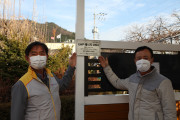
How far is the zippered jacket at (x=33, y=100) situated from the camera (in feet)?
4.52

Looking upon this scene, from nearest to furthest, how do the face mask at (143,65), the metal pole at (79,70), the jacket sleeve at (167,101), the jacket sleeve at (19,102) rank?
the jacket sleeve at (19,102), the jacket sleeve at (167,101), the face mask at (143,65), the metal pole at (79,70)

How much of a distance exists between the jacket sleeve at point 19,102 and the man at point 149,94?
1285 millimetres


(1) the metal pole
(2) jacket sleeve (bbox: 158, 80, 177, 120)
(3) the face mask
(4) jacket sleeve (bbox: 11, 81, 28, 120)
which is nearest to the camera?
(4) jacket sleeve (bbox: 11, 81, 28, 120)

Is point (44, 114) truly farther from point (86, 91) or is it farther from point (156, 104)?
point (156, 104)

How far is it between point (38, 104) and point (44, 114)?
0.12m

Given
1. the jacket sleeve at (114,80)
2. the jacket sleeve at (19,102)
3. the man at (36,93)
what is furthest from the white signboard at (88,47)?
the jacket sleeve at (19,102)

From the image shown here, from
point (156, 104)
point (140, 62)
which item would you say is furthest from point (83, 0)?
point (156, 104)

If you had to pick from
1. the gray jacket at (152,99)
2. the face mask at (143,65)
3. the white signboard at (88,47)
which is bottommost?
the gray jacket at (152,99)

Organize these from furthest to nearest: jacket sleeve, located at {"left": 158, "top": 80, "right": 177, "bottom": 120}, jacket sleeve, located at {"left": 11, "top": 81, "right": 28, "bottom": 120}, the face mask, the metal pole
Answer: the metal pole, the face mask, jacket sleeve, located at {"left": 158, "top": 80, "right": 177, "bottom": 120}, jacket sleeve, located at {"left": 11, "top": 81, "right": 28, "bottom": 120}

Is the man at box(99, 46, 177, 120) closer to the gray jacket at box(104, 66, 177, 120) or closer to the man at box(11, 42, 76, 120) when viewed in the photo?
the gray jacket at box(104, 66, 177, 120)

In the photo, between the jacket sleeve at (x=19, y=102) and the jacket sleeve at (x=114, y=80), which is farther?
the jacket sleeve at (x=114, y=80)

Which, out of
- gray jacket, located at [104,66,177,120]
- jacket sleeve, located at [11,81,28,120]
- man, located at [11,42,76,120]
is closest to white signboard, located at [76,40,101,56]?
man, located at [11,42,76,120]

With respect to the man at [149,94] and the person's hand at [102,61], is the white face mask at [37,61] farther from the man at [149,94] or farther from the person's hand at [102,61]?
the man at [149,94]

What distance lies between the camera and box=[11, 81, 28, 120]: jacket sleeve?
1.37 meters
